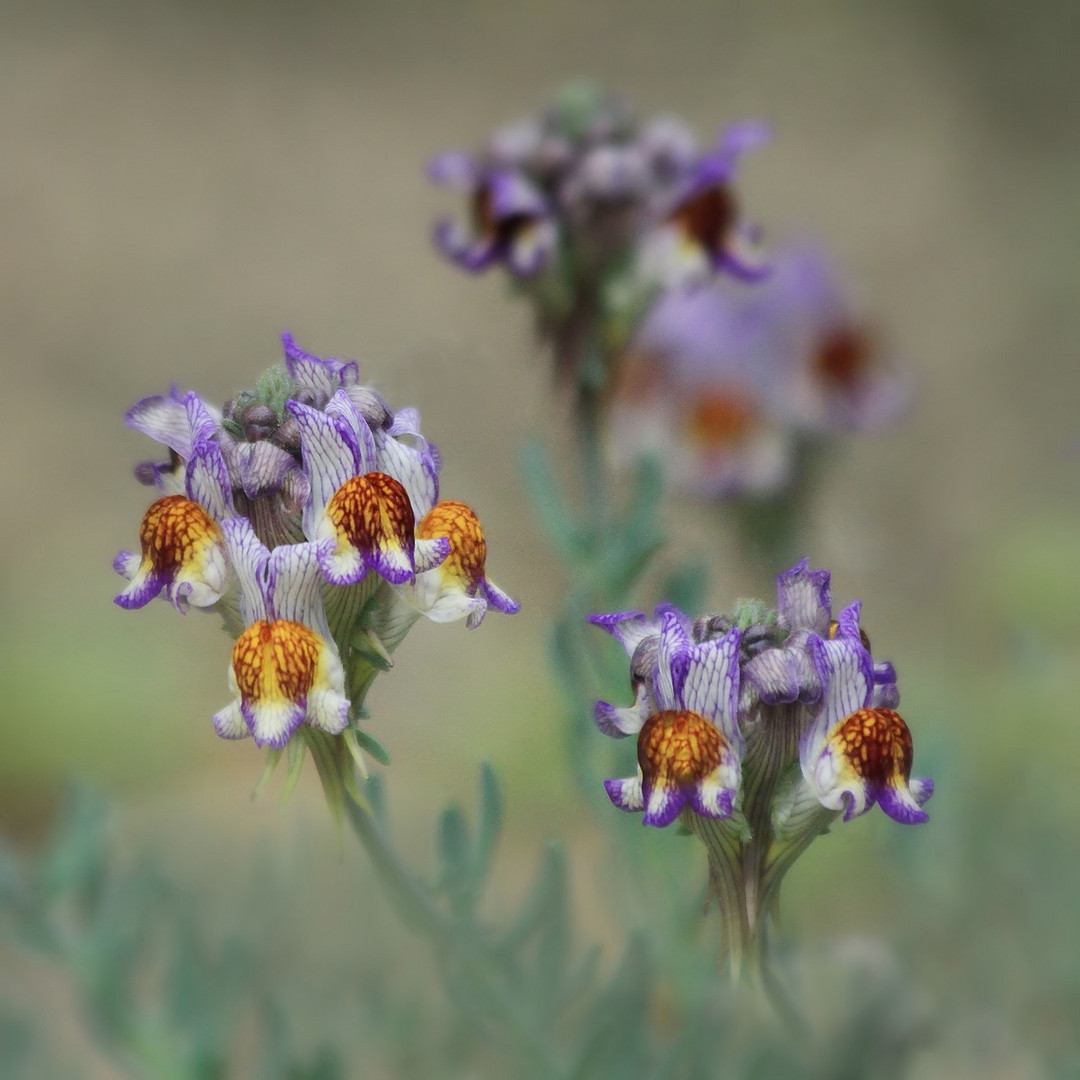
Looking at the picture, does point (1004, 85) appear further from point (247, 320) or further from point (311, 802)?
point (311, 802)

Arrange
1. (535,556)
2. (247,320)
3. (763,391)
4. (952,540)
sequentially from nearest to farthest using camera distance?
(535,556) < (763,391) < (952,540) < (247,320)

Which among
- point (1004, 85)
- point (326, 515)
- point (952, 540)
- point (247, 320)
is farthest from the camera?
point (1004, 85)

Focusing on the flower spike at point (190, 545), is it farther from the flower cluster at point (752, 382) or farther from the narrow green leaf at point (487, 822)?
the flower cluster at point (752, 382)

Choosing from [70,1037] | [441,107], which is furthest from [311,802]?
[441,107]

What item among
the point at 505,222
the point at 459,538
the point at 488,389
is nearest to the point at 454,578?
the point at 459,538

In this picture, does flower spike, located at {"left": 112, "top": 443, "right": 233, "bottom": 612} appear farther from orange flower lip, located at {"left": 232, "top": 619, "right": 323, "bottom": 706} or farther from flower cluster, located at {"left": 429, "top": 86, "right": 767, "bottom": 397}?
flower cluster, located at {"left": 429, "top": 86, "right": 767, "bottom": 397}

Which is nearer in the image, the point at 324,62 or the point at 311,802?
the point at 311,802

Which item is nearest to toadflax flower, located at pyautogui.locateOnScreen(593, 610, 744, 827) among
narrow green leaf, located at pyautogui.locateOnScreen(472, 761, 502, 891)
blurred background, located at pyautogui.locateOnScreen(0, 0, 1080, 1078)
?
narrow green leaf, located at pyautogui.locateOnScreen(472, 761, 502, 891)

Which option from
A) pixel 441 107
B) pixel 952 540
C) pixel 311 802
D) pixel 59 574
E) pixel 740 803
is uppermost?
pixel 441 107

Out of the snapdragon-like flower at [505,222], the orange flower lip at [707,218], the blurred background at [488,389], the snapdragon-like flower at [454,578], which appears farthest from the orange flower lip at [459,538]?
the orange flower lip at [707,218]
